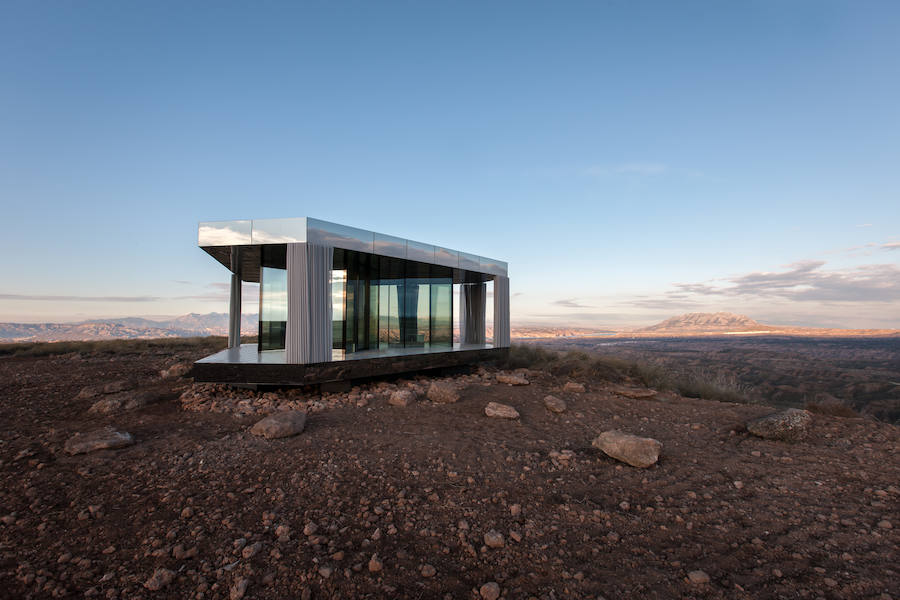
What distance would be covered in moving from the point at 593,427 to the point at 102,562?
6.17 meters

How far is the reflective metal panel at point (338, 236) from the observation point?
335 inches

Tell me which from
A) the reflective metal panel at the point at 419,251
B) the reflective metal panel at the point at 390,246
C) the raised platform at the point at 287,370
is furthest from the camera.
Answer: the reflective metal panel at the point at 419,251

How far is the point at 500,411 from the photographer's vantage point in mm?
6863

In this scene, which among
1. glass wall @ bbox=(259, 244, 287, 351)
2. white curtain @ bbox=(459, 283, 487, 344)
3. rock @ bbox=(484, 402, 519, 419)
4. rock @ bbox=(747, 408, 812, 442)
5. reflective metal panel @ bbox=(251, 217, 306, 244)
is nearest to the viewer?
rock @ bbox=(747, 408, 812, 442)

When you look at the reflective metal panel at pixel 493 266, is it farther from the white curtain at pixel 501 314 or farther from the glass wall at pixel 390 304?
the glass wall at pixel 390 304

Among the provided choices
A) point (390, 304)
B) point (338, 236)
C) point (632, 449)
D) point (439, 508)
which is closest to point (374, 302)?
point (390, 304)

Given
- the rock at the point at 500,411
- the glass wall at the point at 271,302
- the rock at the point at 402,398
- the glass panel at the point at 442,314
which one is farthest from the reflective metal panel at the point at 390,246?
the rock at the point at 500,411

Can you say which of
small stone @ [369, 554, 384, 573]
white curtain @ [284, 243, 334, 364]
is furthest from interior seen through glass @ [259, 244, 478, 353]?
small stone @ [369, 554, 384, 573]

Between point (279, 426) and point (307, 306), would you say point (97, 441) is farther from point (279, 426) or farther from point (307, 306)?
point (307, 306)

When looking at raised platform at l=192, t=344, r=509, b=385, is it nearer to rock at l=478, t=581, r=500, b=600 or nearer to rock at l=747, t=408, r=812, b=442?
rock at l=478, t=581, r=500, b=600

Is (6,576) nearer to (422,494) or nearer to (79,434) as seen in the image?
(422,494)

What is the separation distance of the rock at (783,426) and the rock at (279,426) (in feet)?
22.8

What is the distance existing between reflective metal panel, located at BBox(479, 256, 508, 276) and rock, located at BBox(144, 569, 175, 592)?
11.2 meters

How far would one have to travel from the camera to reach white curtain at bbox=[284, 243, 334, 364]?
8297 millimetres
